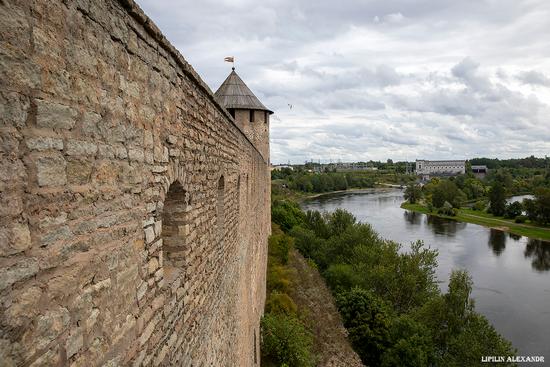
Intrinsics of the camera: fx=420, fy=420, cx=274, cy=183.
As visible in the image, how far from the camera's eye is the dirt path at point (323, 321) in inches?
655

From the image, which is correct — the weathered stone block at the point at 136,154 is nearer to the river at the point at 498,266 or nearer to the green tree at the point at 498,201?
the river at the point at 498,266

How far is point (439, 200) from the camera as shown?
66250mm

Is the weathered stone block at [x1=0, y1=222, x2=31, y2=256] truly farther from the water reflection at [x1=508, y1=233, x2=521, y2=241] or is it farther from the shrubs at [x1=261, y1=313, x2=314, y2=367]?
the water reflection at [x1=508, y1=233, x2=521, y2=241]

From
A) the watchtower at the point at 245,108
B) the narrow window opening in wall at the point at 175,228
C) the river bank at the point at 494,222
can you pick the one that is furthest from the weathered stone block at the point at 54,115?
the river bank at the point at 494,222

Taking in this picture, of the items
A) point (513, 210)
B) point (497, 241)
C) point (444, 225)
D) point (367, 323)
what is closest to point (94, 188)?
point (367, 323)

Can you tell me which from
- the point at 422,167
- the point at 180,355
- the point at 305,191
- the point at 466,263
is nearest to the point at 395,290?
the point at 466,263

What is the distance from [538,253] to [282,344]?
116ft

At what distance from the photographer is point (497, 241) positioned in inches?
1727

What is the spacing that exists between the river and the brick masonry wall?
70.0 ft

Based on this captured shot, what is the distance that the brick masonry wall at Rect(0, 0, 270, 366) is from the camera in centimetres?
154

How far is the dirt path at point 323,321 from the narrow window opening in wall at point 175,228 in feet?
46.2

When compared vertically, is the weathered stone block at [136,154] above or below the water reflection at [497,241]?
above

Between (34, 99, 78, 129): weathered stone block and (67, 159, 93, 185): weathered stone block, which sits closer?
(34, 99, 78, 129): weathered stone block

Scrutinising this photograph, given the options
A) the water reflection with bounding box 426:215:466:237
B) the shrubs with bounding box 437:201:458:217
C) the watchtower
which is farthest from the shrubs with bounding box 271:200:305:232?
the shrubs with bounding box 437:201:458:217
